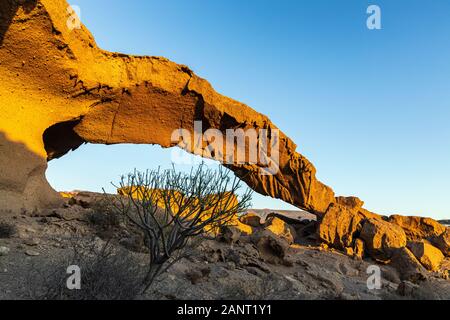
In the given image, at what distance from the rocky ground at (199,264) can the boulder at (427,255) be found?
4086 mm

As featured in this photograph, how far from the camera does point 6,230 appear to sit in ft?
25.1

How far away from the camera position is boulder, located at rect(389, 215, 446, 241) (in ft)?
70.3

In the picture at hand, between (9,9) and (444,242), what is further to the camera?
(444,242)

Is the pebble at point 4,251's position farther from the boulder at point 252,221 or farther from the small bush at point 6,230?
the boulder at point 252,221

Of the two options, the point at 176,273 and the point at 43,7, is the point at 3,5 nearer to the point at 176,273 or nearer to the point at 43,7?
the point at 43,7

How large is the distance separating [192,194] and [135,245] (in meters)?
2.40

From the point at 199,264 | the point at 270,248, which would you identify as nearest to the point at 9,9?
the point at 199,264

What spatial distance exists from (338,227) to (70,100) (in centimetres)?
1305

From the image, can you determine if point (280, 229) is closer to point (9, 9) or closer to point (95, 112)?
point (95, 112)

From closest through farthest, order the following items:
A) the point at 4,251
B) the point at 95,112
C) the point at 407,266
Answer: the point at 4,251, the point at 95,112, the point at 407,266
